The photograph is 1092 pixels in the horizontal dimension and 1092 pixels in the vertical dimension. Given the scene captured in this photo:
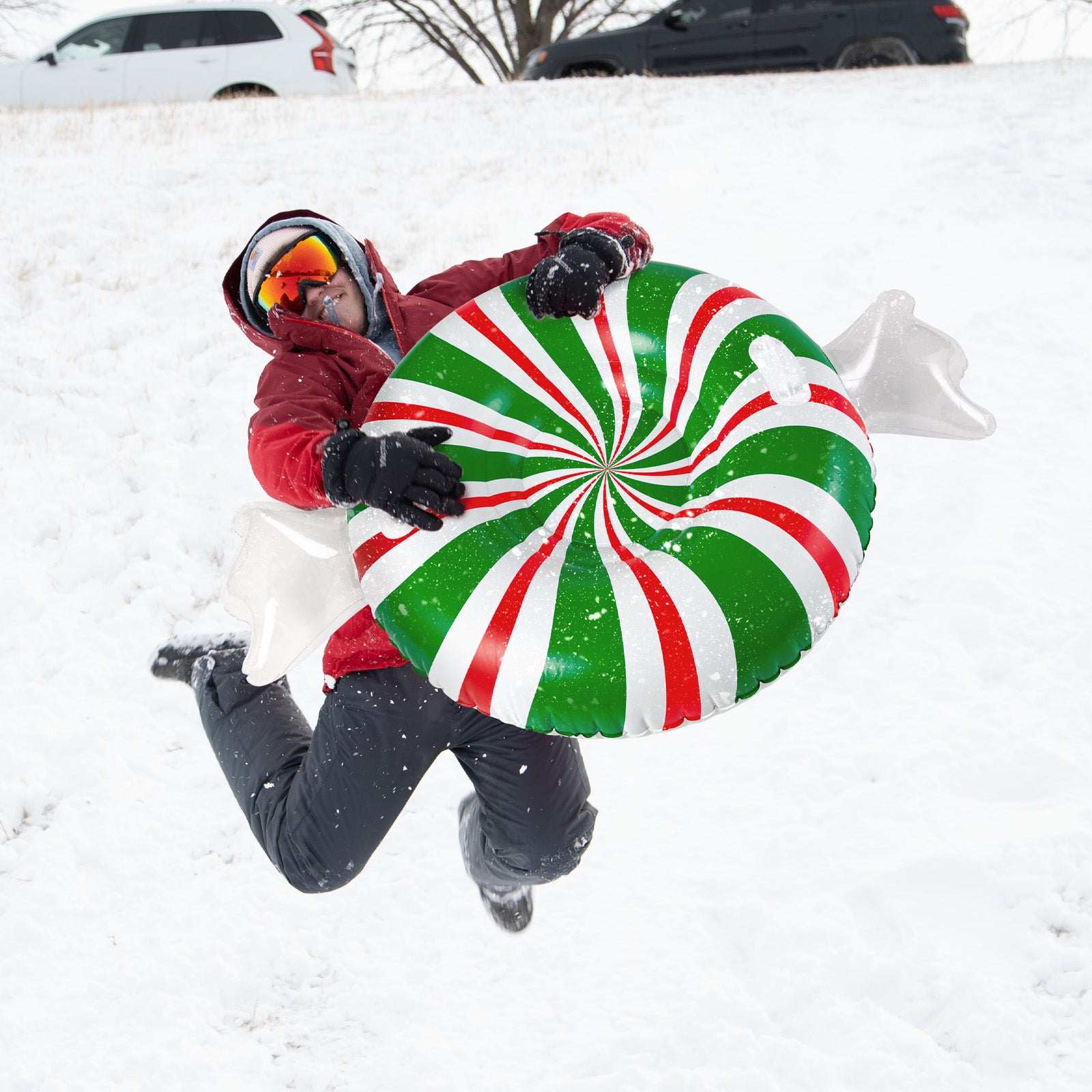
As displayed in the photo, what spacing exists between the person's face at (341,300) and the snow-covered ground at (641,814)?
4.47 ft

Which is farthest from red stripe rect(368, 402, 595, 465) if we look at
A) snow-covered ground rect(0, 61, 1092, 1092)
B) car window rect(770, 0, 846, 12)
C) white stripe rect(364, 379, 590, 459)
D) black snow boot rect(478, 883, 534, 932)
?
car window rect(770, 0, 846, 12)

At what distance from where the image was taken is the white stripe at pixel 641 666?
147cm

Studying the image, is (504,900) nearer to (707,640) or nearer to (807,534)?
(707,640)

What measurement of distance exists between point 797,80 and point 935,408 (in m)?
6.72

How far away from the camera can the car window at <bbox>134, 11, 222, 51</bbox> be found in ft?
29.0

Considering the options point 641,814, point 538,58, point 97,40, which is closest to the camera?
point 641,814

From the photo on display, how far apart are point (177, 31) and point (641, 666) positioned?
9802 mm

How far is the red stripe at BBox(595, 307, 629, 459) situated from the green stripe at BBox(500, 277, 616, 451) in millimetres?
15

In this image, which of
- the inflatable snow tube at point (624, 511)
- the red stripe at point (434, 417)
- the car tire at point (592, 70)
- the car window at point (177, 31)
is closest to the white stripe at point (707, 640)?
the inflatable snow tube at point (624, 511)

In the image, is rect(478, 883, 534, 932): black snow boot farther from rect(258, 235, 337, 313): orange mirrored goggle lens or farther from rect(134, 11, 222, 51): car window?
rect(134, 11, 222, 51): car window

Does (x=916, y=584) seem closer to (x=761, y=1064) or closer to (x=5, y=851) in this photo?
(x=761, y=1064)

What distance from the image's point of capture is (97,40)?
899cm

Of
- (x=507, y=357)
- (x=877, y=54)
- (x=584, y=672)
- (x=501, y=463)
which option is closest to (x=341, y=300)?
(x=507, y=357)

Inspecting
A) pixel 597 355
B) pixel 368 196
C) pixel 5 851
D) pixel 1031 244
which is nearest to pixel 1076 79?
pixel 1031 244
